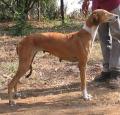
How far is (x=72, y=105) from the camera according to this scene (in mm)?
7055

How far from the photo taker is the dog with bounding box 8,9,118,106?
7.08m

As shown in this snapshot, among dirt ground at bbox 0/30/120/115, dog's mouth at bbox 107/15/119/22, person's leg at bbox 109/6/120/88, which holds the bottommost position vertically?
dirt ground at bbox 0/30/120/115

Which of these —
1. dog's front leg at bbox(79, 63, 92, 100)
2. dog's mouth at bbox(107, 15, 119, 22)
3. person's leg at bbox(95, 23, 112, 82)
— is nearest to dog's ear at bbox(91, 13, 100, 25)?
dog's mouth at bbox(107, 15, 119, 22)

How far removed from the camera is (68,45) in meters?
7.27

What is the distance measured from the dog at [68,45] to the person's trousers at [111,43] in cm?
65

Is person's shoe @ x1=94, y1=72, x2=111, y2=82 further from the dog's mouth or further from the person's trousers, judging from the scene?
the dog's mouth

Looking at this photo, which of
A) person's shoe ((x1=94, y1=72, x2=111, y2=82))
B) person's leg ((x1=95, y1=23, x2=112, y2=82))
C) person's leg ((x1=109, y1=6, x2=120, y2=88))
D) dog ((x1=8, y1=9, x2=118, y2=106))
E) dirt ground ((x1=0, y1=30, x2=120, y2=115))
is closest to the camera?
dirt ground ((x1=0, y1=30, x2=120, y2=115))

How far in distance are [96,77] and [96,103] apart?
52.4 inches

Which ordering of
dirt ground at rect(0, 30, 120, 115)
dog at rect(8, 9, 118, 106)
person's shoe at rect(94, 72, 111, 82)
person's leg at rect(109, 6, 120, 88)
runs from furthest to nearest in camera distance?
person's shoe at rect(94, 72, 111, 82) → person's leg at rect(109, 6, 120, 88) → dog at rect(8, 9, 118, 106) → dirt ground at rect(0, 30, 120, 115)

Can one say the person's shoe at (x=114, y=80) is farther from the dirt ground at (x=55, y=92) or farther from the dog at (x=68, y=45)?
the dog at (x=68, y=45)

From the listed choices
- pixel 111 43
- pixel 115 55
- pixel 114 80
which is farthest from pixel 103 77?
pixel 111 43

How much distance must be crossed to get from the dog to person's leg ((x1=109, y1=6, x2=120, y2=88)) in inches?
24.6

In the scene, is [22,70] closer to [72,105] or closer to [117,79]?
[72,105]

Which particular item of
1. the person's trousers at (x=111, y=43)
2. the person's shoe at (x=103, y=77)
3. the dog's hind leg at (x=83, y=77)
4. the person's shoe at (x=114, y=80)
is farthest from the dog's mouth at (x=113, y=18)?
the person's shoe at (x=103, y=77)
